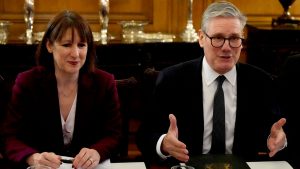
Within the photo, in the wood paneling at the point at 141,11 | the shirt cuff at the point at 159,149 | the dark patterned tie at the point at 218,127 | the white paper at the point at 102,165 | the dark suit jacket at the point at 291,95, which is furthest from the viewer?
the wood paneling at the point at 141,11

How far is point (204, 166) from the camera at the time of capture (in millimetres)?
1928

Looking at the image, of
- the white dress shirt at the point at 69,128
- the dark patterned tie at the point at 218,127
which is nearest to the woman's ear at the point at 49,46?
the white dress shirt at the point at 69,128

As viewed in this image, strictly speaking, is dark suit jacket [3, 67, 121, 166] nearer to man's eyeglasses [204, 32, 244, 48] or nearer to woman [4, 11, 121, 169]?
woman [4, 11, 121, 169]

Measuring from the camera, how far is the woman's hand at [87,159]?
6.49 ft

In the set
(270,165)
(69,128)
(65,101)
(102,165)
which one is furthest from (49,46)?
(270,165)

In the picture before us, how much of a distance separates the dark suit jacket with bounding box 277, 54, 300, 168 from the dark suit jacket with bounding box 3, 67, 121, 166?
2.66 feet

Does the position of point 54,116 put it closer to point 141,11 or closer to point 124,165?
point 124,165

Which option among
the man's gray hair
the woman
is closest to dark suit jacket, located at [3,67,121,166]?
the woman

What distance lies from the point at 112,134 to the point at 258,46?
2.61 metres

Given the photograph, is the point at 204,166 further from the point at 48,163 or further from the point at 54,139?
Answer: the point at 54,139

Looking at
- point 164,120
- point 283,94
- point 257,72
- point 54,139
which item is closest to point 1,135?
point 54,139

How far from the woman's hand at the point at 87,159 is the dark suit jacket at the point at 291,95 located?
94cm

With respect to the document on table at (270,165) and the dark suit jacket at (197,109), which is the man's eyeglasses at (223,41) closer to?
the dark suit jacket at (197,109)

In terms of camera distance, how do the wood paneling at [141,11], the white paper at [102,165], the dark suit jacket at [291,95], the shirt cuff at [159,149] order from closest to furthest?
the white paper at [102,165], the shirt cuff at [159,149], the dark suit jacket at [291,95], the wood paneling at [141,11]
